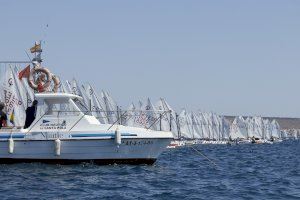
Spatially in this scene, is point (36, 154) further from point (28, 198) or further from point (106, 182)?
point (28, 198)

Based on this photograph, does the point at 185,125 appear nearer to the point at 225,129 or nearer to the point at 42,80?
the point at 225,129

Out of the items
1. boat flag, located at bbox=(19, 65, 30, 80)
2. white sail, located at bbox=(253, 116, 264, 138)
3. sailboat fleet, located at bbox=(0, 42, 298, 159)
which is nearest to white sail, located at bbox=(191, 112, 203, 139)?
sailboat fleet, located at bbox=(0, 42, 298, 159)

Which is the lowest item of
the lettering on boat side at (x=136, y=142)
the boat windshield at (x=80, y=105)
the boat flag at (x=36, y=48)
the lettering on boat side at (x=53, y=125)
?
the lettering on boat side at (x=136, y=142)

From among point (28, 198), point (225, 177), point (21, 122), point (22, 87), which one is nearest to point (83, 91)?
point (22, 87)

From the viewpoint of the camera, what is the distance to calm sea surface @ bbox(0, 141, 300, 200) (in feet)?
54.5

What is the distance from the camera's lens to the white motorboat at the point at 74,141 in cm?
2419

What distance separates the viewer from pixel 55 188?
17641 mm

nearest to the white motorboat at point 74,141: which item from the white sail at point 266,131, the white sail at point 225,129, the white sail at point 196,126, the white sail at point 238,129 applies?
the white sail at point 196,126

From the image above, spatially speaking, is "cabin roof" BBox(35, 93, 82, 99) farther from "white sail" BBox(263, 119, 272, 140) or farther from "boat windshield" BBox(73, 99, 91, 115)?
"white sail" BBox(263, 119, 272, 140)

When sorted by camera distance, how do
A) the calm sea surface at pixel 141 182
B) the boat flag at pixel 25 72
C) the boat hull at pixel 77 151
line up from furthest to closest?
the boat flag at pixel 25 72
the boat hull at pixel 77 151
the calm sea surface at pixel 141 182

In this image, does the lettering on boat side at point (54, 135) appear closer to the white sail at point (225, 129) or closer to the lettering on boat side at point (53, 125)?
the lettering on boat side at point (53, 125)

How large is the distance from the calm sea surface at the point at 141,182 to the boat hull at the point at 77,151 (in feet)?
1.54

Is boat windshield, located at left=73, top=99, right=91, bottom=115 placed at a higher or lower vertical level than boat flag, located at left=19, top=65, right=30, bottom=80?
lower

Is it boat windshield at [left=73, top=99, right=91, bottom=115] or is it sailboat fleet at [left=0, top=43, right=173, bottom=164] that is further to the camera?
boat windshield at [left=73, top=99, right=91, bottom=115]
